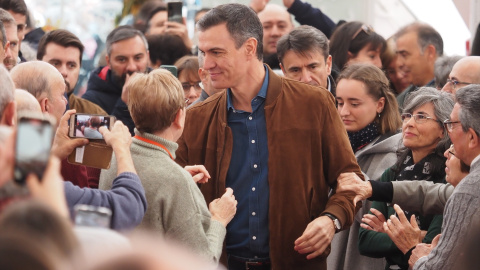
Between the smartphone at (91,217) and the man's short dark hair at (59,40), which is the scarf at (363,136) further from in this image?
the smartphone at (91,217)

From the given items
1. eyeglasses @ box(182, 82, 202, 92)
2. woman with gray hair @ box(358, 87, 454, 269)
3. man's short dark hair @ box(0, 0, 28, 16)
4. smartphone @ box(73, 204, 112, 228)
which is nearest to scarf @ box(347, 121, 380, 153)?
woman with gray hair @ box(358, 87, 454, 269)

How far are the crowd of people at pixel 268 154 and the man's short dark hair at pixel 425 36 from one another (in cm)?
89

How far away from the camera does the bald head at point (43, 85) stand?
12.5ft

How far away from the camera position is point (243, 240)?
13.2 feet

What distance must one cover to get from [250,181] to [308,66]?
171 cm

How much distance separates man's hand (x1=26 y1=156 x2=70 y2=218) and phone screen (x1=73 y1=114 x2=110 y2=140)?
6.07ft

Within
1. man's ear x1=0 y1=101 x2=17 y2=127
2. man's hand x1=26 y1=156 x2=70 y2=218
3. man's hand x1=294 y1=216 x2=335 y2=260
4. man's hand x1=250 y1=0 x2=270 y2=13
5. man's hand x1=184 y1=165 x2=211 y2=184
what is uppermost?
man's hand x1=26 y1=156 x2=70 y2=218

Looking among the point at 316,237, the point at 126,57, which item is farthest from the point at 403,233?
the point at 126,57

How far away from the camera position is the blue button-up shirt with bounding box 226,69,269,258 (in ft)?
13.1

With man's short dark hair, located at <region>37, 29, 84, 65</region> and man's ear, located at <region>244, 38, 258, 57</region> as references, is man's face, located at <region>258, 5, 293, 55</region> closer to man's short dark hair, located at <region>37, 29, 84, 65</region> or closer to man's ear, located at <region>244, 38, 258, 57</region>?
man's short dark hair, located at <region>37, 29, 84, 65</region>

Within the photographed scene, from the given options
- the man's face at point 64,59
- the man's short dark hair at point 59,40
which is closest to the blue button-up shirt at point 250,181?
the man's face at point 64,59

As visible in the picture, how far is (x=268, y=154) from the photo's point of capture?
4.02 meters

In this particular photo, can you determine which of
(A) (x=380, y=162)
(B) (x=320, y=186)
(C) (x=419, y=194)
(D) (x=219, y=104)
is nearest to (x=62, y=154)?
(D) (x=219, y=104)

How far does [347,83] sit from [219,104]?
133 centimetres
